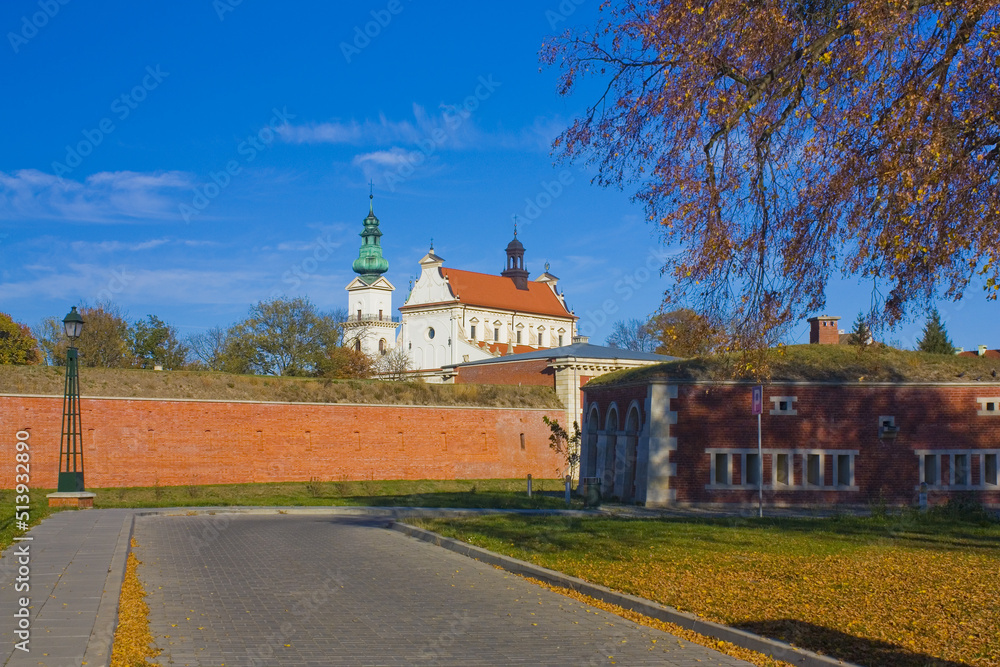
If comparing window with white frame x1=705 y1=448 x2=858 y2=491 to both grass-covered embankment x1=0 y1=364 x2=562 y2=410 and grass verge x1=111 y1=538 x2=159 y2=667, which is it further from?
grass-covered embankment x1=0 y1=364 x2=562 y2=410

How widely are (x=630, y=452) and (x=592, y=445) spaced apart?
3469 mm

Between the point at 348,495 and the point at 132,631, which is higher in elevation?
the point at 132,631

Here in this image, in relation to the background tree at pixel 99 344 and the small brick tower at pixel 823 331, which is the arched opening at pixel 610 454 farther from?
the background tree at pixel 99 344

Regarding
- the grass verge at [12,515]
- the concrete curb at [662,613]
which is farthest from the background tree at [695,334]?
the grass verge at [12,515]

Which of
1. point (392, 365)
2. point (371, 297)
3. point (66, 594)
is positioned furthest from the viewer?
point (371, 297)

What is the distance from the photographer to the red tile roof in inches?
4038

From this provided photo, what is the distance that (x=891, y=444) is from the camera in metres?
26.5

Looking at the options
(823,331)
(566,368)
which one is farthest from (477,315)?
(823,331)

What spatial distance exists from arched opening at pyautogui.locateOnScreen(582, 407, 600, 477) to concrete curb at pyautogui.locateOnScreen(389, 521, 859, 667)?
15.2 meters

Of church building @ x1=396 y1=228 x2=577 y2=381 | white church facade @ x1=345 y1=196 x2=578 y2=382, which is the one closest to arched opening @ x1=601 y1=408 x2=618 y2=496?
white church facade @ x1=345 y1=196 x2=578 y2=382

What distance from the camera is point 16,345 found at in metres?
63.4

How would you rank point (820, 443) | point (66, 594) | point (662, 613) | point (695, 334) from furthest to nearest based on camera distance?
→ 1. point (820, 443)
2. point (695, 334)
3. point (66, 594)
4. point (662, 613)

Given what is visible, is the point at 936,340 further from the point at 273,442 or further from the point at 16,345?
the point at 16,345

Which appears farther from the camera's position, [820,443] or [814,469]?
[814,469]
